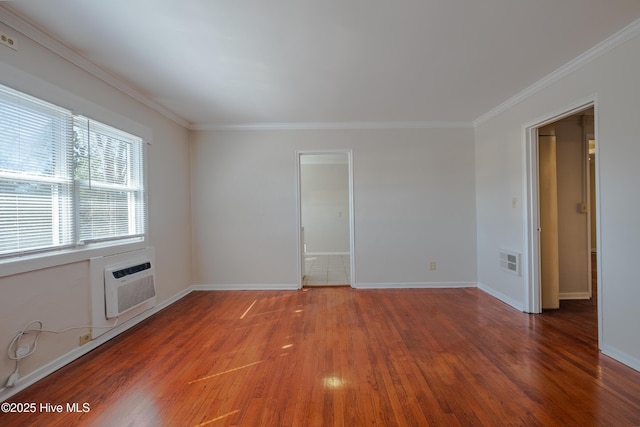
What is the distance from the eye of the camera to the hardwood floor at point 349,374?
1.67m

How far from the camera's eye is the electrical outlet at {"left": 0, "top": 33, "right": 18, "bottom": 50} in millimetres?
1867

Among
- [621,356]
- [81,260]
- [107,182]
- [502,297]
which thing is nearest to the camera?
[621,356]

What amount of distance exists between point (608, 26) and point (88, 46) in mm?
4002

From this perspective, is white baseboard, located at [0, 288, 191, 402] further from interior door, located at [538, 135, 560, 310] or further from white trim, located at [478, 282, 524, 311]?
interior door, located at [538, 135, 560, 310]

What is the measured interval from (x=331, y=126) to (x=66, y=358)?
395cm

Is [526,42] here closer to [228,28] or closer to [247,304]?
[228,28]

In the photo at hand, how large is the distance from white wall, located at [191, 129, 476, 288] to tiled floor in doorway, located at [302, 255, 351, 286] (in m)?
0.55

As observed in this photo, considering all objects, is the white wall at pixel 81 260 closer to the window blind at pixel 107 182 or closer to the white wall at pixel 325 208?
the window blind at pixel 107 182

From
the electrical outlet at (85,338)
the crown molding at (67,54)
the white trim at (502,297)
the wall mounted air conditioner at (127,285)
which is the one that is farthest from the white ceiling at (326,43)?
the white trim at (502,297)

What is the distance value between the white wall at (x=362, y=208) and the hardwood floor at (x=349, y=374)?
3.68 feet

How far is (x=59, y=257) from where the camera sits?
7.20 ft

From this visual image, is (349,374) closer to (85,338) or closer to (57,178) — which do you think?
(85,338)

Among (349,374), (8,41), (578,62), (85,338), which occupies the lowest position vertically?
(349,374)

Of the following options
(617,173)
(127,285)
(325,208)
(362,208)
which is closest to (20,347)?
(127,285)
